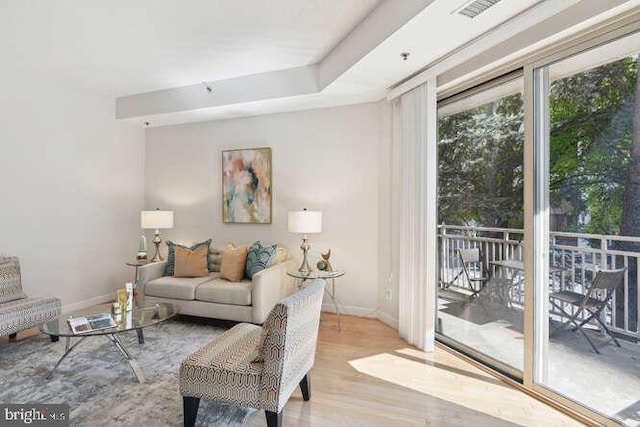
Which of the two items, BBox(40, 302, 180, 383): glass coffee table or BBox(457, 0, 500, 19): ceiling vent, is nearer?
BBox(457, 0, 500, 19): ceiling vent

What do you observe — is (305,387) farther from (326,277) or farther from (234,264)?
(234,264)

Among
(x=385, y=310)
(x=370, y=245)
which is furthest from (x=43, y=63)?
(x=385, y=310)

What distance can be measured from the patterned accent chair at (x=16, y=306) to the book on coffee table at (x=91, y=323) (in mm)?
838

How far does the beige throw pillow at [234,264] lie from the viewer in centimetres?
378

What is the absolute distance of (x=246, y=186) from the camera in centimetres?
460

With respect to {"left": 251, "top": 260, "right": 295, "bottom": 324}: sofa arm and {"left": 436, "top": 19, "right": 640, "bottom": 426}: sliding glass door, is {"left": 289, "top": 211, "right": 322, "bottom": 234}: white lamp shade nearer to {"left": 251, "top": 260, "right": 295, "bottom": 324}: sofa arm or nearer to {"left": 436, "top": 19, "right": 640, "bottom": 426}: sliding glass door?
{"left": 251, "top": 260, "right": 295, "bottom": 324}: sofa arm

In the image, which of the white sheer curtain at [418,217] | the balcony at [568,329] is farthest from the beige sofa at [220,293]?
the balcony at [568,329]

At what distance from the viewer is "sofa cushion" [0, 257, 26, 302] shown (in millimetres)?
3191

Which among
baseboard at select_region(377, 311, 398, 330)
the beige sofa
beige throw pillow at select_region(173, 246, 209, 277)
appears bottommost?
baseboard at select_region(377, 311, 398, 330)

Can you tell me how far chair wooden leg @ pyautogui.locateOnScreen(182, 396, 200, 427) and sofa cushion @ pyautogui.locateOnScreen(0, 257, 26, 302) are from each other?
2672mm

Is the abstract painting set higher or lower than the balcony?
higher

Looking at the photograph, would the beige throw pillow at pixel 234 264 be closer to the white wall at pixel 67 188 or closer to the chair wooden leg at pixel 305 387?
the chair wooden leg at pixel 305 387

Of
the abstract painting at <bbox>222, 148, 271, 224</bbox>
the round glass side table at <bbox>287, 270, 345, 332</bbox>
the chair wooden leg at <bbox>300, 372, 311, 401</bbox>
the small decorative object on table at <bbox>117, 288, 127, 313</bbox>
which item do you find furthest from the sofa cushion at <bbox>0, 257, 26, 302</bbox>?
the chair wooden leg at <bbox>300, 372, 311, 401</bbox>

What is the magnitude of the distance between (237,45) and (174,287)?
267 cm
